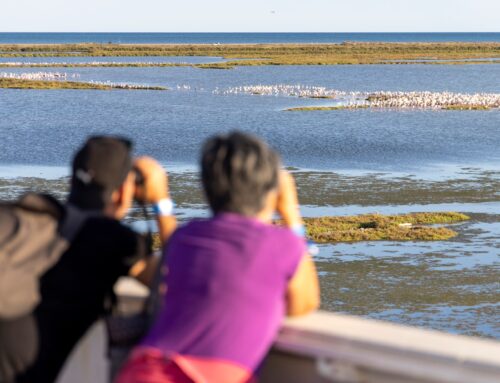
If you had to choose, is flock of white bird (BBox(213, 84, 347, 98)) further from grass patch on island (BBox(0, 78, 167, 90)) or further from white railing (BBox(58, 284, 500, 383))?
white railing (BBox(58, 284, 500, 383))

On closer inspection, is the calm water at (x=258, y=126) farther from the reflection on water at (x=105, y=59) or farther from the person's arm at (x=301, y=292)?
the reflection on water at (x=105, y=59)

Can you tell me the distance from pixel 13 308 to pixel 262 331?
1.03m

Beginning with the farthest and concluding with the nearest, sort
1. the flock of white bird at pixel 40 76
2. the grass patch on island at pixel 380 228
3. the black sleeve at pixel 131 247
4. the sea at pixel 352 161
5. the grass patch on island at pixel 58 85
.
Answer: the flock of white bird at pixel 40 76 → the grass patch on island at pixel 58 85 → the grass patch on island at pixel 380 228 → the sea at pixel 352 161 → the black sleeve at pixel 131 247

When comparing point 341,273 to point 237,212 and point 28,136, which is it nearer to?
point 237,212

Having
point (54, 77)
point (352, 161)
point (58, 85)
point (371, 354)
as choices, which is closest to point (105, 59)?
point (54, 77)

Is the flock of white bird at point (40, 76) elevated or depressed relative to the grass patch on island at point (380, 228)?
depressed

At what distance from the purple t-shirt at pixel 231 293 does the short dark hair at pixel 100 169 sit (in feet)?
2.00

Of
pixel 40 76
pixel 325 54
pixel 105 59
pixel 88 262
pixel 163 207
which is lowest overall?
pixel 325 54

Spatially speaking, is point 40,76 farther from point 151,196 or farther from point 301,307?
point 301,307

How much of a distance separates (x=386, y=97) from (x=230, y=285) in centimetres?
5461

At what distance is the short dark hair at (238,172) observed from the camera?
3.51 metres

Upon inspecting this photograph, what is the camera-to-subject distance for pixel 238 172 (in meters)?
3.51

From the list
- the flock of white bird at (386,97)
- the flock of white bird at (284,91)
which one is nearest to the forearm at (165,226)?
the flock of white bird at (386,97)

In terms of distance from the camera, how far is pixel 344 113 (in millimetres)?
49375
